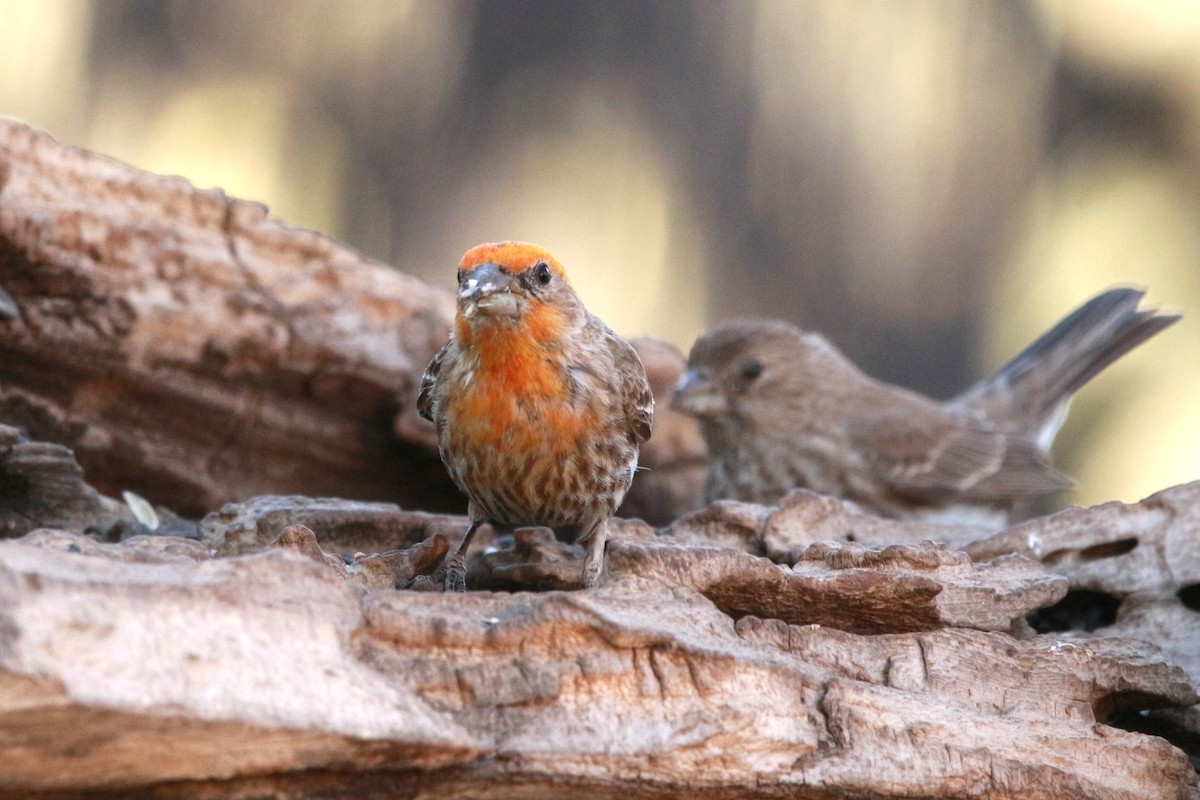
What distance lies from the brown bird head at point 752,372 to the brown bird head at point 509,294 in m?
2.43

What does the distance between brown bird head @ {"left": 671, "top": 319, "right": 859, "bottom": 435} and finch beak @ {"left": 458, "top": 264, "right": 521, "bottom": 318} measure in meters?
2.60

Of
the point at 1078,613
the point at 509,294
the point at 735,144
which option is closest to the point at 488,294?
the point at 509,294

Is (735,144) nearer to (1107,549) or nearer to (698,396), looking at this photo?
(698,396)

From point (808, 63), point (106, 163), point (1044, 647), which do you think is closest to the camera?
point (1044, 647)

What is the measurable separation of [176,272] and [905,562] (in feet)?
8.05

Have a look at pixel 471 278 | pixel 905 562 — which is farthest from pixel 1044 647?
pixel 471 278

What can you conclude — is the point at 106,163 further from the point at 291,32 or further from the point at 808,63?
the point at 808,63

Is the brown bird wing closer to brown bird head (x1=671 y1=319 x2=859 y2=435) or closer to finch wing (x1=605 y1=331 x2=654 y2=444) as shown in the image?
brown bird head (x1=671 y1=319 x2=859 y2=435)

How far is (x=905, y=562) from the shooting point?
3164 mm

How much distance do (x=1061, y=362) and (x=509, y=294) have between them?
3.93 metres

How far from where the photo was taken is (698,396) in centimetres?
621

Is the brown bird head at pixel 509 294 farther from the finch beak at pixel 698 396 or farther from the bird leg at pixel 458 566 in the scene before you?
the finch beak at pixel 698 396

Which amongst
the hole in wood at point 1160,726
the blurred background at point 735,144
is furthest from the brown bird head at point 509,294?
the blurred background at point 735,144

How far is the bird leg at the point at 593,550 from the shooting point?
317 centimetres
